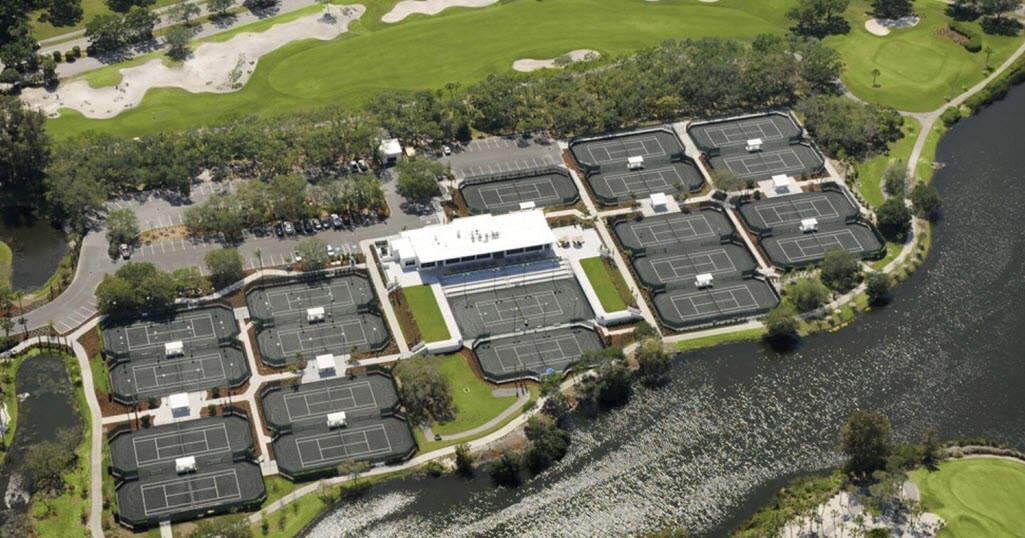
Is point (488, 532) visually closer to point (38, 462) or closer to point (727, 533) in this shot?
point (727, 533)

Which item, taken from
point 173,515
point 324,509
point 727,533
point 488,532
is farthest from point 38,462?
point 727,533

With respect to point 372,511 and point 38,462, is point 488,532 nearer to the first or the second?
point 372,511

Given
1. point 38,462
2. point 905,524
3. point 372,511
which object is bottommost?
point 905,524

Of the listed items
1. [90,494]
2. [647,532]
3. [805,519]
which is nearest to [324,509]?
[90,494]

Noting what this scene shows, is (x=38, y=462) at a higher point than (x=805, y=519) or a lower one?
higher

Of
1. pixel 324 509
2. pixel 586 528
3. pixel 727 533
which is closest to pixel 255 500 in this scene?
pixel 324 509

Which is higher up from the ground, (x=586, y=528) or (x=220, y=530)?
(x=220, y=530)

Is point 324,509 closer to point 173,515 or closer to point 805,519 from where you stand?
point 173,515
